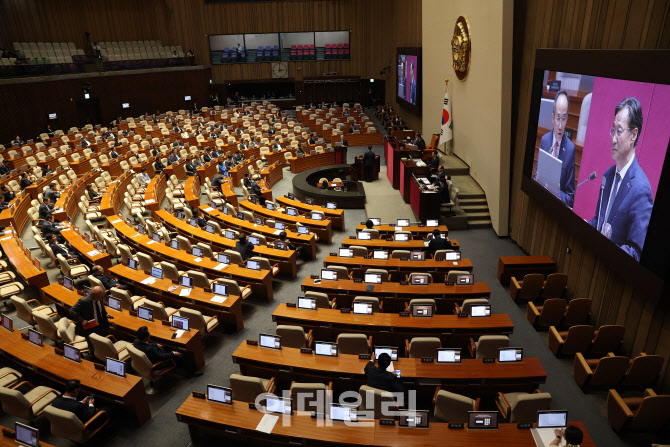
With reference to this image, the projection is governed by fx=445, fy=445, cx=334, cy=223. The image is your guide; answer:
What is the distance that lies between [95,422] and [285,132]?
739 inches

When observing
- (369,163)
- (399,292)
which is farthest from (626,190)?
(369,163)

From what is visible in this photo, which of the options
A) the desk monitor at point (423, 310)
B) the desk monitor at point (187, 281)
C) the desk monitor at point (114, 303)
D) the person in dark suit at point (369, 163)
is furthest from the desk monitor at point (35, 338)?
the person in dark suit at point (369, 163)

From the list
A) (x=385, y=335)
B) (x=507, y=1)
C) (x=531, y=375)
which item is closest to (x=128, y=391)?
(x=385, y=335)

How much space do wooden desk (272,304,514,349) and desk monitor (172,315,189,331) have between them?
4.58ft

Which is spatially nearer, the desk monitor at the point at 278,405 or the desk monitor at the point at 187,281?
the desk monitor at the point at 278,405

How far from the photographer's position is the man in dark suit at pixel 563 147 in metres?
8.09

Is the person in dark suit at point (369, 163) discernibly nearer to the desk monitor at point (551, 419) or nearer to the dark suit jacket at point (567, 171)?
the dark suit jacket at point (567, 171)

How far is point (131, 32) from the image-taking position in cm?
3012

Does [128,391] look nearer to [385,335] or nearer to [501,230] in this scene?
[385,335]

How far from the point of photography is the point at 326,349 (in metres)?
6.18

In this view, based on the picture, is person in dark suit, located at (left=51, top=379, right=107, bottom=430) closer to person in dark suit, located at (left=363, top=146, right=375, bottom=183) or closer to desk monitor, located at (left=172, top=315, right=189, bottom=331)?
desk monitor, located at (left=172, top=315, right=189, bottom=331)

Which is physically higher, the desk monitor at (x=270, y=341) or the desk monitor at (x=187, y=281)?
the desk monitor at (x=270, y=341)

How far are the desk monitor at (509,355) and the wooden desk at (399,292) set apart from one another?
1.94 meters

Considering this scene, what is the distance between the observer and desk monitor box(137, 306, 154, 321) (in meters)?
7.32
